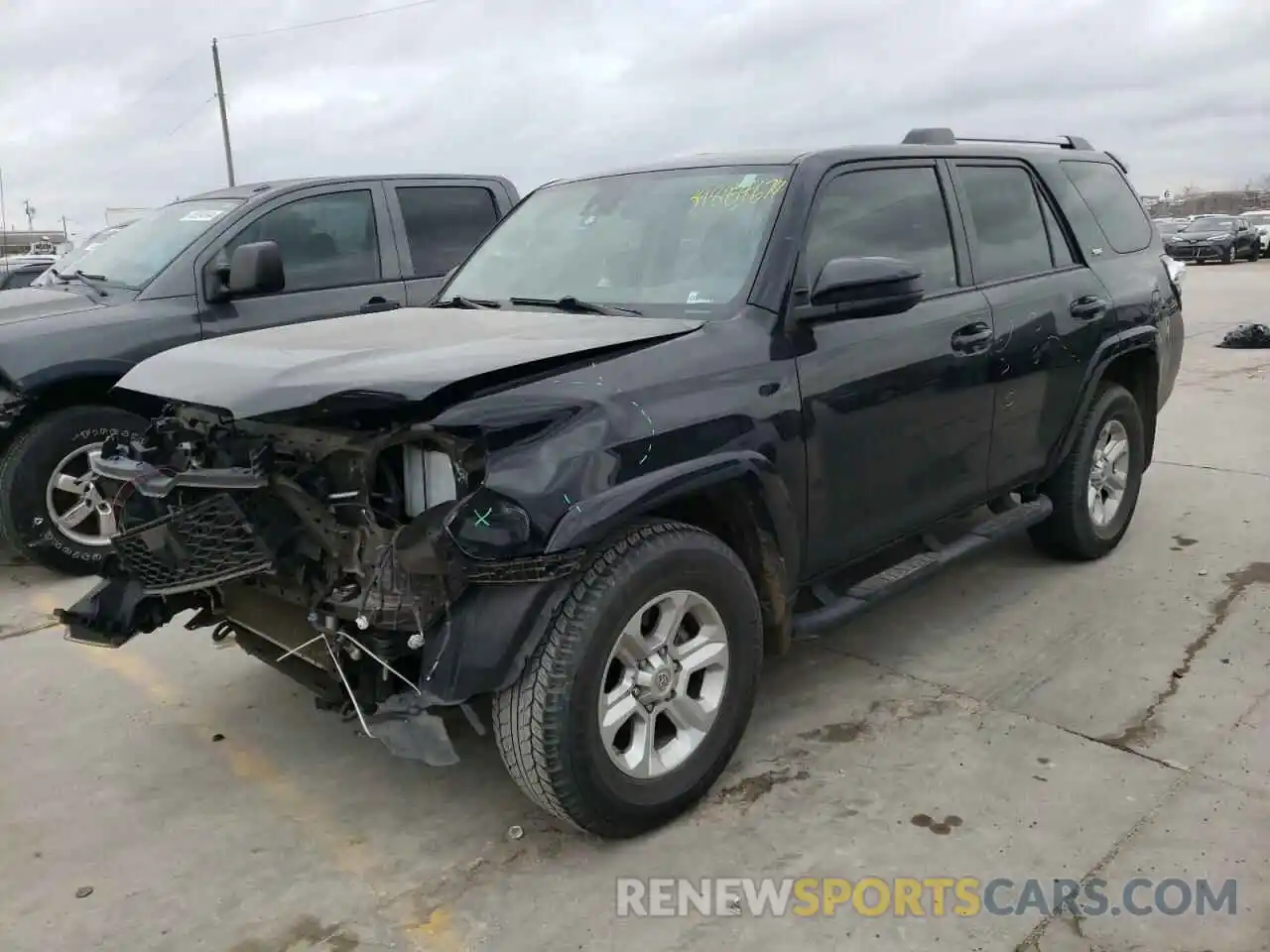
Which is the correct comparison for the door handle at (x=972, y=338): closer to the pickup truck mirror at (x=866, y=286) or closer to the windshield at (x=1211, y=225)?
the pickup truck mirror at (x=866, y=286)

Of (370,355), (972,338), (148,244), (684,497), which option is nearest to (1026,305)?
(972,338)

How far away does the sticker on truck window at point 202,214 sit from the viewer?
6027 mm

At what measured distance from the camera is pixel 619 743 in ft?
9.86

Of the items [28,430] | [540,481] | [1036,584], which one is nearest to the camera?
[540,481]

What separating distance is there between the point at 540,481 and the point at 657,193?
64.8 inches

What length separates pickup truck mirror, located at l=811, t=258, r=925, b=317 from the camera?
317 cm

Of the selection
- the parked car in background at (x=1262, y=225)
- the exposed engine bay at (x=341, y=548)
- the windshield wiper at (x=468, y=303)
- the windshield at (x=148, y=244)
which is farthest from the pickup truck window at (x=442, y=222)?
the parked car in background at (x=1262, y=225)

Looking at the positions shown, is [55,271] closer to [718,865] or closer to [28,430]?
[28,430]

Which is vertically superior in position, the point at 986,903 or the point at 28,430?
the point at 28,430

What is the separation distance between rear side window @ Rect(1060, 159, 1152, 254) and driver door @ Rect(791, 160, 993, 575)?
1255mm

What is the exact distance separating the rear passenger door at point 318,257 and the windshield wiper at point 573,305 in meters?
2.32

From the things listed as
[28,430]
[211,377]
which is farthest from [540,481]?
[28,430]

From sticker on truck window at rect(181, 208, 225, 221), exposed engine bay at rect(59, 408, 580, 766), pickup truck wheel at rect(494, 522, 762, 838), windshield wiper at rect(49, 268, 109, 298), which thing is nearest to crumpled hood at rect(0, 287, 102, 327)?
windshield wiper at rect(49, 268, 109, 298)

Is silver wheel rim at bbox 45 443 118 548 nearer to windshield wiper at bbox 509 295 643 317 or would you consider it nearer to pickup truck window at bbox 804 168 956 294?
windshield wiper at bbox 509 295 643 317
